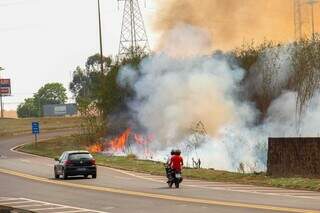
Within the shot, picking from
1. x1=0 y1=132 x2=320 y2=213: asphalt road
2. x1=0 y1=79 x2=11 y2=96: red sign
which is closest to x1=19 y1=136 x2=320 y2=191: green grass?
x1=0 y1=132 x2=320 y2=213: asphalt road

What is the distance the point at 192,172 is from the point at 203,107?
844 inches

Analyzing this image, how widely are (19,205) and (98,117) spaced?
5125 centimetres

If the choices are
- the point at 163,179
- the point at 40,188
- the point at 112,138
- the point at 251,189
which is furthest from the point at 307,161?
the point at 112,138

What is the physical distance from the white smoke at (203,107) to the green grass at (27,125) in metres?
50.2

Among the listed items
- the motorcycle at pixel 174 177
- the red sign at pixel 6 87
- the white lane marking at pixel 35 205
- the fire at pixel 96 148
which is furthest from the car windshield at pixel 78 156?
the red sign at pixel 6 87

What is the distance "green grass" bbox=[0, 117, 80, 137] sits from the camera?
119 m

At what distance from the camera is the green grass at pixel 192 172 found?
104ft

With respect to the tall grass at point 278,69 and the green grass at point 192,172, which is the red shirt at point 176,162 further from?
the tall grass at point 278,69

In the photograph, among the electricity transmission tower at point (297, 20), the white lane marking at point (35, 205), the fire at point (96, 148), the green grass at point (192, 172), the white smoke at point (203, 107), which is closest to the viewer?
the white lane marking at point (35, 205)

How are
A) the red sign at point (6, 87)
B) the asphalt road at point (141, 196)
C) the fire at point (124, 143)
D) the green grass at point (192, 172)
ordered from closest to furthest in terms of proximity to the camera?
the asphalt road at point (141, 196) < the green grass at point (192, 172) < the fire at point (124, 143) < the red sign at point (6, 87)

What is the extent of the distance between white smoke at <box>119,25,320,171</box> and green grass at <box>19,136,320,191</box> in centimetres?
494

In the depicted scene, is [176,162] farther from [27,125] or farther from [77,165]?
[27,125]

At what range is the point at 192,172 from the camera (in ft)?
138

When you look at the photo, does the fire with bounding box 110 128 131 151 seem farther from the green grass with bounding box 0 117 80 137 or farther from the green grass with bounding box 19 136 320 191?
the green grass with bounding box 0 117 80 137
